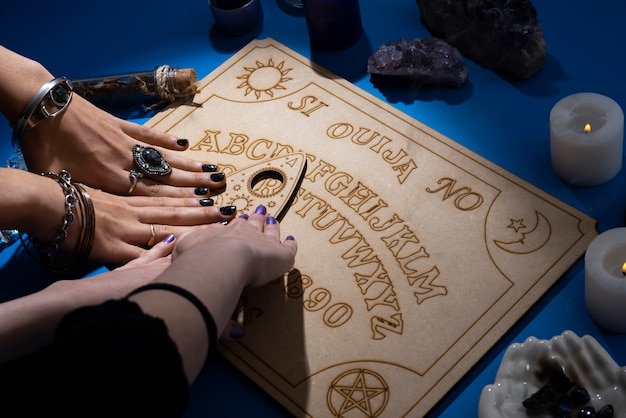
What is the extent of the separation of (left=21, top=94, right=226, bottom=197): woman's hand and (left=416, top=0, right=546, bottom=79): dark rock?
0.53m

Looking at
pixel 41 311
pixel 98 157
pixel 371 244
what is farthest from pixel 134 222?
pixel 371 244

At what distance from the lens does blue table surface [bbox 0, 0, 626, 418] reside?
1.11 m

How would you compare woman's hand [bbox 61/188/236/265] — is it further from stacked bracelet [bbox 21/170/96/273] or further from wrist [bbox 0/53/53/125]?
wrist [bbox 0/53/53/125]

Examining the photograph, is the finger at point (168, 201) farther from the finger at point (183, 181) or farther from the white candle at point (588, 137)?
the white candle at point (588, 137)

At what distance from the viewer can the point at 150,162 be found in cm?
133

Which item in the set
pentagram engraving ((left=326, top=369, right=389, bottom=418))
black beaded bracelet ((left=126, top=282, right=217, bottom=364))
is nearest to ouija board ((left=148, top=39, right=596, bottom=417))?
pentagram engraving ((left=326, top=369, right=389, bottom=418))

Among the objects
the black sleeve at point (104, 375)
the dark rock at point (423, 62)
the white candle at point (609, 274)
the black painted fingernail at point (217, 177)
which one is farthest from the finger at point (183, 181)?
the white candle at point (609, 274)

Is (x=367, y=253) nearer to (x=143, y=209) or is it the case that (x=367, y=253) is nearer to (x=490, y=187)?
(x=490, y=187)

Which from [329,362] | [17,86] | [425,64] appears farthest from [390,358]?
[17,86]

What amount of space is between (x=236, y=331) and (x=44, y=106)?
1.69 feet

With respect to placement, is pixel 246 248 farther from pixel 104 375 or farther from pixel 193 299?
pixel 104 375

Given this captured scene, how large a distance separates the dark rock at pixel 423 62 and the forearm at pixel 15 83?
1.98 feet

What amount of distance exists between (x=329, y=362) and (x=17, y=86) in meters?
0.70

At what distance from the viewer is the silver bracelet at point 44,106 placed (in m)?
1.27
